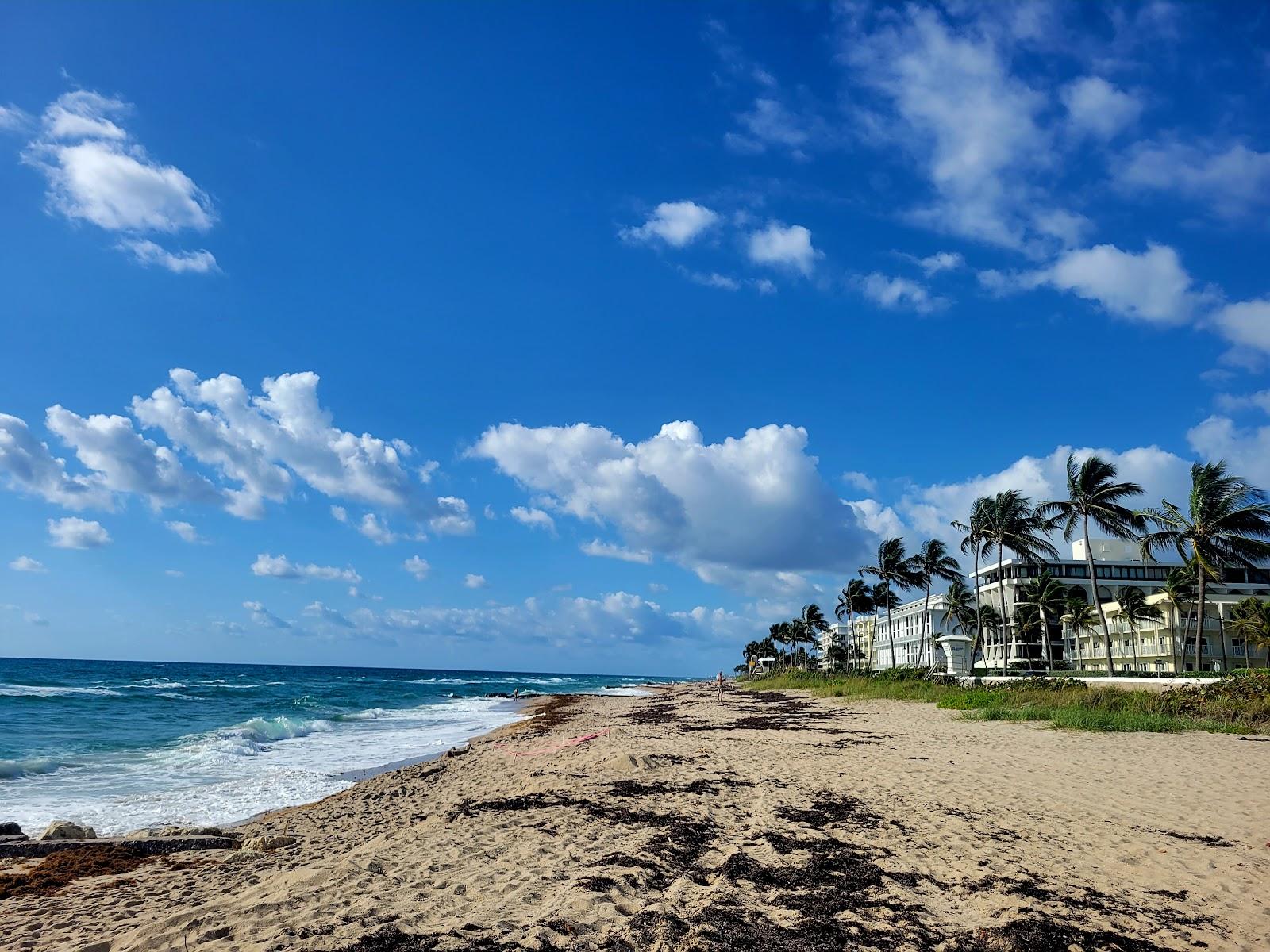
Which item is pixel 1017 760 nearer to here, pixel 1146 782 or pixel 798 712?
pixel 1146 782

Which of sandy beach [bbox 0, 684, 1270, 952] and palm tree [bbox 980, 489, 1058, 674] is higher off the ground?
palm tree [bbox 980, 489, 1058, 674]

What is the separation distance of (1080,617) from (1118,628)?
475 cm

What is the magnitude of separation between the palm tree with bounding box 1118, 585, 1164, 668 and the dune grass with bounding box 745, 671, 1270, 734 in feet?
100

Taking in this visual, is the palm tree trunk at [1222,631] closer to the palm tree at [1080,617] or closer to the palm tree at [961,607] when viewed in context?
the palm tree at [1080,617]

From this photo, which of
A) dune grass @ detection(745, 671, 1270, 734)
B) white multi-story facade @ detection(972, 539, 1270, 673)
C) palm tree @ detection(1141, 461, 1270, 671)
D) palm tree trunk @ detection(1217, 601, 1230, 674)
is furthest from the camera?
white multi-story facade @ detection(972, 539, 1270, 673)

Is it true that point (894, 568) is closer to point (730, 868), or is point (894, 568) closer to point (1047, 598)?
point (1047, 598)

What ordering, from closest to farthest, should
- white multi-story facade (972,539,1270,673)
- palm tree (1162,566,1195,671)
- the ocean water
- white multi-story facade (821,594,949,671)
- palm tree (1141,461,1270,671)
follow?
the ocean water → palm tree (1141,461,1270,671) → palm tree (1162,566,1195,671) → white multi-story facade (972,539,1270,673) → white multi-story facade (821,594,949,671)

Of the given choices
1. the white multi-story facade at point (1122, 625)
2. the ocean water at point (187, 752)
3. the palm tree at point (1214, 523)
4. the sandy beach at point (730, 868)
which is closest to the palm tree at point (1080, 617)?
the white multi-story facade at point (1122, 625)

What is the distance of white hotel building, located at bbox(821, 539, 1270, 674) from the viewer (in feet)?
178

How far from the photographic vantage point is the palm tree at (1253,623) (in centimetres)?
3859

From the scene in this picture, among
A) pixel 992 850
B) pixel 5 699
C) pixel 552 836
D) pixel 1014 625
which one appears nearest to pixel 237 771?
pixel 552 836

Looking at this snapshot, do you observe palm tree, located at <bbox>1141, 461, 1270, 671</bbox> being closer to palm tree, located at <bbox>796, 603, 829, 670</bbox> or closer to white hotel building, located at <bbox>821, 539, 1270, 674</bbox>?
white hotel building, located at <bbox>821, 539, 1270, 674</bbox>

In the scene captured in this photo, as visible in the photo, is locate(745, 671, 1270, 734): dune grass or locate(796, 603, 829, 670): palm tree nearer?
locate(745, 671, 1270, 734): dune grass

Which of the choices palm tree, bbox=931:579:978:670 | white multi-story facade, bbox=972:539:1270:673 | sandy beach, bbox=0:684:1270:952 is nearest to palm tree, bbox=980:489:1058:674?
white multi-story facade, bbox=972:539:1270:673
